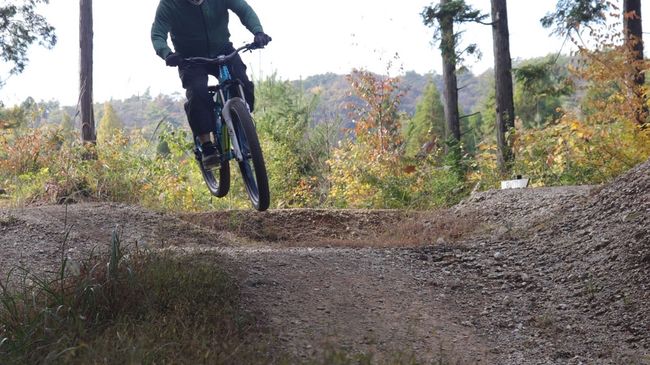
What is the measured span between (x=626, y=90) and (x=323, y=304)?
28.3 ft

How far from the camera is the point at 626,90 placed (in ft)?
37.9

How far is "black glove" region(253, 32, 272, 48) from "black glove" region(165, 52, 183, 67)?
719mm

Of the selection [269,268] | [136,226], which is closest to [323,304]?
[269,268]

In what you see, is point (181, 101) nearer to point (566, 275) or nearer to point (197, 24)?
point (197, 24)

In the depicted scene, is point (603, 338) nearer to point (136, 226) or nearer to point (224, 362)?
point (224, 362)

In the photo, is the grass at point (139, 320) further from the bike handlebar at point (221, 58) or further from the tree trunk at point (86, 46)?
the tree trunk at point (86, 46)

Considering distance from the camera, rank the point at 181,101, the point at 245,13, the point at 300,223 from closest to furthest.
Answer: the point at 245,13
the point at 300,223
the point at 181,101

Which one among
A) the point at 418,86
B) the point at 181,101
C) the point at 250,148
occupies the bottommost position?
the point at 250,148

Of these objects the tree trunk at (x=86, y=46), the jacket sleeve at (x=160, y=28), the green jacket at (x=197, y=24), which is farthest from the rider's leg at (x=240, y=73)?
the tree trunk at (x=86, y=46)

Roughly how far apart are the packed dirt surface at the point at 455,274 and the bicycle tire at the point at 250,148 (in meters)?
0.52

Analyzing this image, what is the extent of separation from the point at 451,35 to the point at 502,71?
1.85 m

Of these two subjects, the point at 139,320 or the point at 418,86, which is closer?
the point at 139,320

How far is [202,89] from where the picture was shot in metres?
6.88

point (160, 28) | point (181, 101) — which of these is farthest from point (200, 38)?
point (181, 101)
